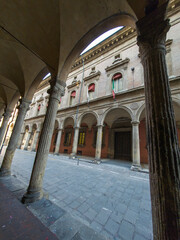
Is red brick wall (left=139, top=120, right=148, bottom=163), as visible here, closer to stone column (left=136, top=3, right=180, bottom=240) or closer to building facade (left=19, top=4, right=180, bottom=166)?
building facade (left=19, top=4, right=180, bottom=166)

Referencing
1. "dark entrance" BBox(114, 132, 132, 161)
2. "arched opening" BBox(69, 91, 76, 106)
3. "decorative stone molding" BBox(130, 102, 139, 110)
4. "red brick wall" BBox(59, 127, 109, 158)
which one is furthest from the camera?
"arched opening" BBox(69, 91, 76, 106)

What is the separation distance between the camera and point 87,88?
33.3ft

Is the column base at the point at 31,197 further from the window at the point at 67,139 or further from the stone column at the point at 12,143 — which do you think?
the window at the point at 67,139

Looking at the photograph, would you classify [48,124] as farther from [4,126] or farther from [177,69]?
[177,69]

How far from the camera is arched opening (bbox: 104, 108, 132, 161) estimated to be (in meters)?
9.26

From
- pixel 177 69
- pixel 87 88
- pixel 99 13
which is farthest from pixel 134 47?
pixel 99 13

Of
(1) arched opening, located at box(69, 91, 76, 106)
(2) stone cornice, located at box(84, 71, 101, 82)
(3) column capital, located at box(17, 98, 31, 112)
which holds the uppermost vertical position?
(2) stone cornice, located at box(84, 71, 101, 82)

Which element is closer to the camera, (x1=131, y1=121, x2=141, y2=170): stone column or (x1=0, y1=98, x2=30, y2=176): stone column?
(x1=0, y1=98, x2=30, y2=176): stone column

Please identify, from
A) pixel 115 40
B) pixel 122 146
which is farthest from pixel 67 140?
pixel 115 40

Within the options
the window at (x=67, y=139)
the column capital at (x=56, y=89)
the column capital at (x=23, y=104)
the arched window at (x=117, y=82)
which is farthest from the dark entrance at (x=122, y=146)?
the column capital at (x=23, y=104)

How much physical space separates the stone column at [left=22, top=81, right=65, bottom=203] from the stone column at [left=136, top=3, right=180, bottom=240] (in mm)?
2261

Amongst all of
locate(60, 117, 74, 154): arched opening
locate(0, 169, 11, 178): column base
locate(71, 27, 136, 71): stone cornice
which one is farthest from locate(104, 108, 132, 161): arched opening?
locate(0, 169, 11, 178): column base

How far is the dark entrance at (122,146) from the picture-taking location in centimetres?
921

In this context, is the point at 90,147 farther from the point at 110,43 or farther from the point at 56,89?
the point at 110,43
